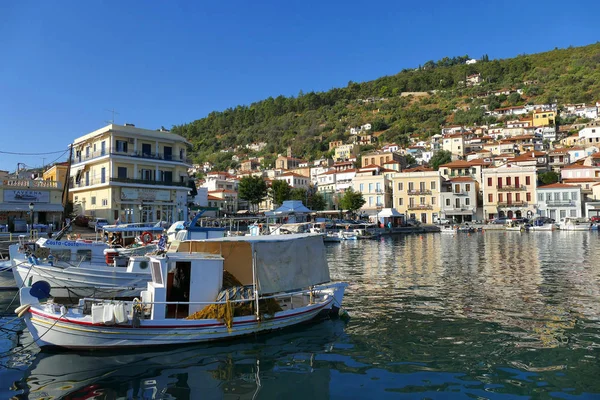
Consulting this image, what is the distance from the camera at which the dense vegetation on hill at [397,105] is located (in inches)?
5340

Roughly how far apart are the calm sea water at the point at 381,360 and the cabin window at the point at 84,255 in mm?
3366

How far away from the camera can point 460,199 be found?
70.8 metres

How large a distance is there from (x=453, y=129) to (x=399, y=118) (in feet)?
120

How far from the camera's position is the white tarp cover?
41.4 ft

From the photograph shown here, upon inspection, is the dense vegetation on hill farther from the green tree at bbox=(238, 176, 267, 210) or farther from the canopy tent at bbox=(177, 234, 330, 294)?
the canopy tent at bbox=(177, 234, 330, 294)

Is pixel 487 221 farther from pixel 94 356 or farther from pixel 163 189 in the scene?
pixel 94 356

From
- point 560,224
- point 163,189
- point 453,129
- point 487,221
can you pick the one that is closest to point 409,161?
point 453,129

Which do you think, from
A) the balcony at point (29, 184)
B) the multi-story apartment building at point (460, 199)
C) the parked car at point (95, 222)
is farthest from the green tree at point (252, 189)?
the balcony at point (29, 184)

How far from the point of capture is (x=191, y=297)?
11.8 metres

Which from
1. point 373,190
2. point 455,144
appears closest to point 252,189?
point 373,190

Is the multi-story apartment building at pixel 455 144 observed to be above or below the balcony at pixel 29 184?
above

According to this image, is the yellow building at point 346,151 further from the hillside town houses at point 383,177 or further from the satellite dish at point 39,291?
the satellite dish at point 39,291

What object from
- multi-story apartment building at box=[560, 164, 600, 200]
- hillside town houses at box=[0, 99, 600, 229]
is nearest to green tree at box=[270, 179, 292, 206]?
hillside town houses at box=[0, 99, 600, 229]

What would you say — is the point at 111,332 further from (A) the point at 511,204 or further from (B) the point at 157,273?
(A) the point at 511,204
